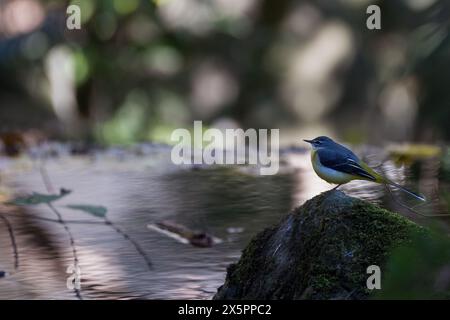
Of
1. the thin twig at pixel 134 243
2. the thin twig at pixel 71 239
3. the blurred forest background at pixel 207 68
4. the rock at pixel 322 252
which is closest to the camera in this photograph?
the rock at pixel 322 252

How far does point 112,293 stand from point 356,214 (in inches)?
30.1

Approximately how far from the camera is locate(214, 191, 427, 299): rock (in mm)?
2223

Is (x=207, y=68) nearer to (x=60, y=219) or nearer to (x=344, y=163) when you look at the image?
(x=60, y=219)

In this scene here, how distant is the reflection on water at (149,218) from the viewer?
2.75 metres

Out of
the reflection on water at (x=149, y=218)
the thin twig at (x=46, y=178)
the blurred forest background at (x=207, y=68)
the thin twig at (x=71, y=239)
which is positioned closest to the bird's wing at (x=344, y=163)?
the reflection on water at (x=149, y=218)

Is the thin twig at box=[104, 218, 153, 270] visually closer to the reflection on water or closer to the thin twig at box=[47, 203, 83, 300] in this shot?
the reflection on water

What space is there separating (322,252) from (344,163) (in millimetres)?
565

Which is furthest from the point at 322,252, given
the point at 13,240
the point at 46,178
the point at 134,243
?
the point at 46,178

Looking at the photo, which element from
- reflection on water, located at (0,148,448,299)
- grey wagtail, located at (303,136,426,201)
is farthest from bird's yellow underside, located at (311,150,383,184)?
reflection on water, located at (0,148,448,299)

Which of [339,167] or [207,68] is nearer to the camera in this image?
[339,167]

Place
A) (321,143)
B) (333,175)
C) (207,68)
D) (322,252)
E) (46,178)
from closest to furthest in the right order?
(322,252), (333,175), (321,143), (46,178), (207,68)

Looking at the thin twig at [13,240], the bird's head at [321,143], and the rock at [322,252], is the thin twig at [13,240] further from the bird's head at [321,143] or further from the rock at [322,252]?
the bird's head at [321,143]

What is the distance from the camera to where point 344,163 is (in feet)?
9.16

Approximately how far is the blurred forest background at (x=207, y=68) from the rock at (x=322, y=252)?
4168 mm
